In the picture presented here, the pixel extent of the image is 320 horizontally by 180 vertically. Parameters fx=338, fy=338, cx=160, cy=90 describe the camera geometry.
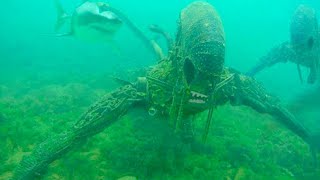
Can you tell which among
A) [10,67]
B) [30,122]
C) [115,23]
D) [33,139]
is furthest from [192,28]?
[10,67]

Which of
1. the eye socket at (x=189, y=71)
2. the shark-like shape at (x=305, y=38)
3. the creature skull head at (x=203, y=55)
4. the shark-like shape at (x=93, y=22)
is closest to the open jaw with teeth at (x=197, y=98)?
the creature skull head at (x=203, y=55)

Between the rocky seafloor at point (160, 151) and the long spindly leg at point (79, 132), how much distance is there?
0.83ft

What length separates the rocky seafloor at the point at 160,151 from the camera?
523cm

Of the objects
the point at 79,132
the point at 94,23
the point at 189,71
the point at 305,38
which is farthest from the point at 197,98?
the point at 94,23

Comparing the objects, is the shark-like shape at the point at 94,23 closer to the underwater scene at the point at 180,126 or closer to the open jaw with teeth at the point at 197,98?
the underwater scene at the point at 180,126

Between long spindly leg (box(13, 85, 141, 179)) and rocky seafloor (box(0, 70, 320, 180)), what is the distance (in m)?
0.25

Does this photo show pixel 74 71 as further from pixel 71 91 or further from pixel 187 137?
pixel 187 137

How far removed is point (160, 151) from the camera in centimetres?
559

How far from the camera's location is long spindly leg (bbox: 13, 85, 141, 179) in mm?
4957

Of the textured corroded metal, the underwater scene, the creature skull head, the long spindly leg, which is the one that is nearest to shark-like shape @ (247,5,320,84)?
the underwater scene

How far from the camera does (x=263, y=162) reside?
6.24 metres

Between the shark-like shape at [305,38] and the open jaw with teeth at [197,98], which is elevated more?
the shark-like shape at [305,38]

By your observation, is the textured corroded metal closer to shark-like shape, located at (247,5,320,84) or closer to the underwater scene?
the underwater scene

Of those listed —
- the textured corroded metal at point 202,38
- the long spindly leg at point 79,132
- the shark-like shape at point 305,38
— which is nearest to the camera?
the textured corroded metal at point 202,38
